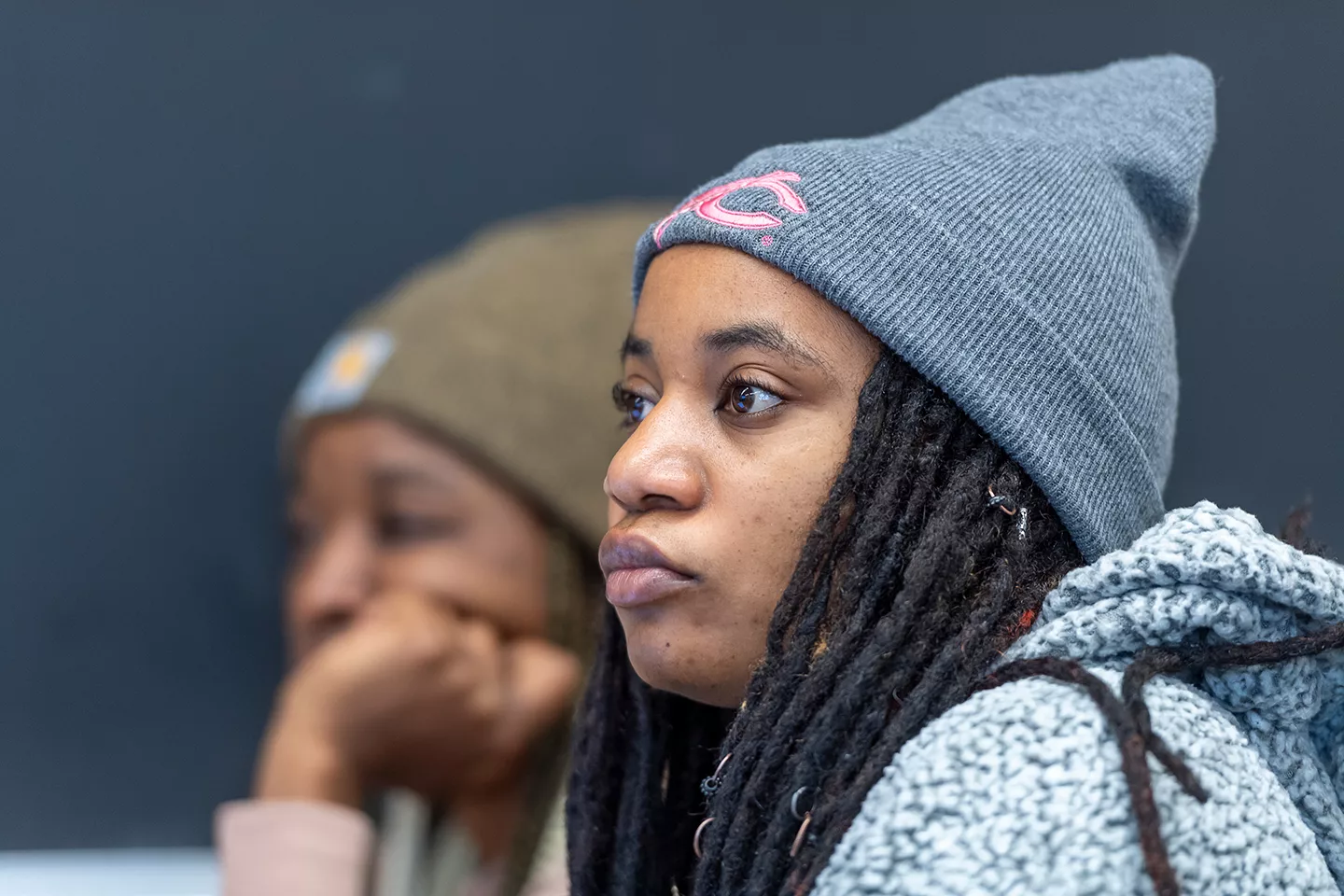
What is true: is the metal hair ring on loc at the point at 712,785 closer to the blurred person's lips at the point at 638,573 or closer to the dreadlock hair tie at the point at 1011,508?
the blurred person's lips at the point at 638,573

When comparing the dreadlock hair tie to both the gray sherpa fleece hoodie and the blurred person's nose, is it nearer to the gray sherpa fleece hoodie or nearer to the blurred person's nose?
the gray sherpa fleece hoodie

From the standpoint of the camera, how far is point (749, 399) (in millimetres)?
971

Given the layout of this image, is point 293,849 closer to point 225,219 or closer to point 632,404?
point 632,404

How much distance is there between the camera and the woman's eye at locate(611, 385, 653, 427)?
1.08 m

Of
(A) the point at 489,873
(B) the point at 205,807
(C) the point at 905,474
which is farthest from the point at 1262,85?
(B) the point at 205,807

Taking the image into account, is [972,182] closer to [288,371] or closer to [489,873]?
[489,873]

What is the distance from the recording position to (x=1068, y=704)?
31.5 inches

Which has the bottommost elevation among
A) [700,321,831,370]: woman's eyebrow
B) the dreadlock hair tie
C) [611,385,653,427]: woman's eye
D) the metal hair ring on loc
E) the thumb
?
the metal hair ring on loc

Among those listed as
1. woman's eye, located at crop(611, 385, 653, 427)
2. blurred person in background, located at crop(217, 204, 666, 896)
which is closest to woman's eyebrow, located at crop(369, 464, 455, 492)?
blurred person in background, located at crop(217, 204, 666, 896)

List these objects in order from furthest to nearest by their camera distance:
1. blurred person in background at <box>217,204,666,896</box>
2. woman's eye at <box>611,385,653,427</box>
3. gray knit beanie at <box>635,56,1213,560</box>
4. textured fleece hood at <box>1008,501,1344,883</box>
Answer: blurred person in background at <box>217,204,666,896</box>
woman's eye at <box>611,385,653,427</box>
gray knit beanie at <box>635,56,1213,560</box>
textured fleece hood at <box>1008,501,1344,883</box>

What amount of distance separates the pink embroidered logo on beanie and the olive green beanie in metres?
0.65

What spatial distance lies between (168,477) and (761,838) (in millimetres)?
1316

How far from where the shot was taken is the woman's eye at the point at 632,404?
3.53ft

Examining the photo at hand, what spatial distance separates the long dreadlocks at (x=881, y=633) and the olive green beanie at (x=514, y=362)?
0.76m
